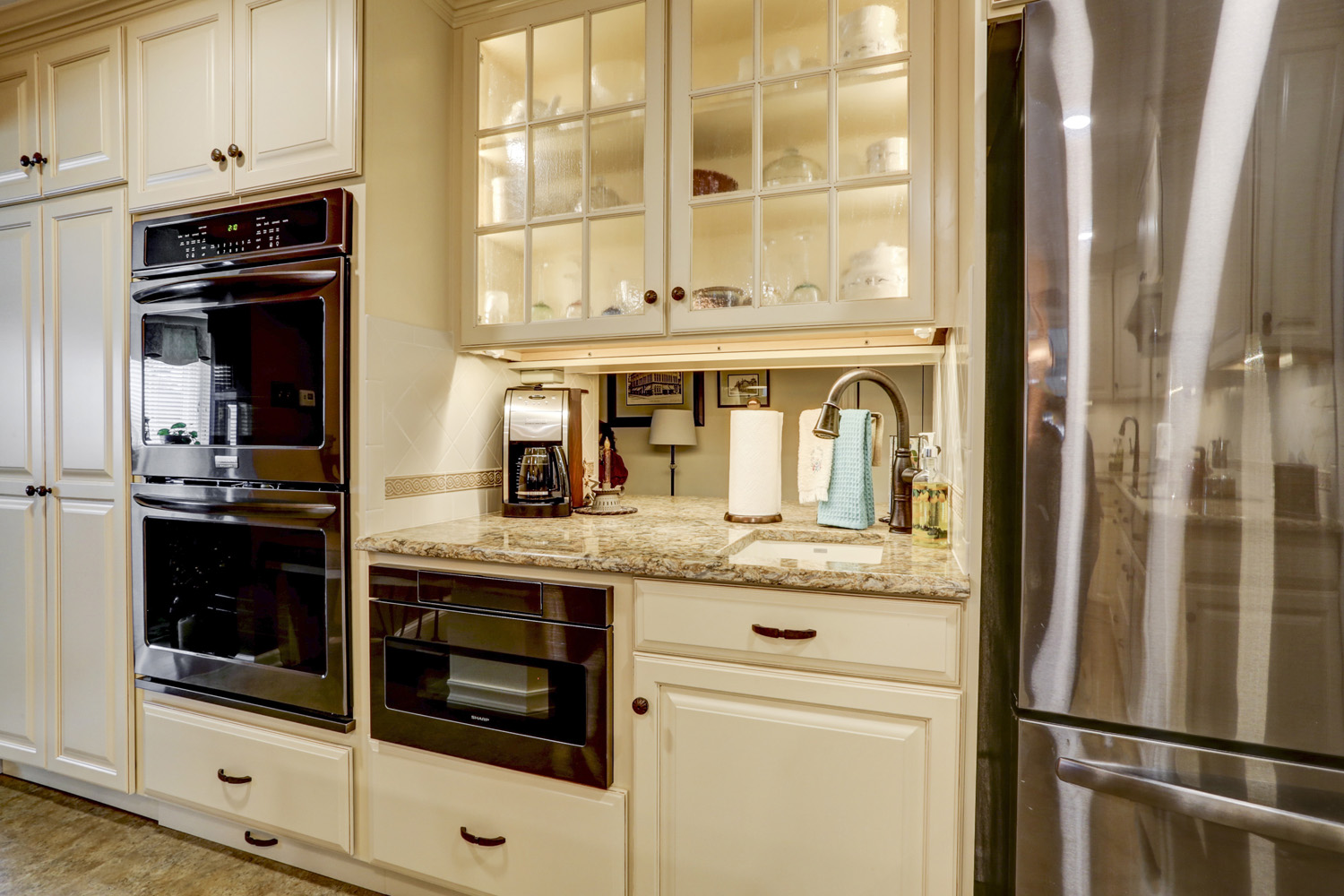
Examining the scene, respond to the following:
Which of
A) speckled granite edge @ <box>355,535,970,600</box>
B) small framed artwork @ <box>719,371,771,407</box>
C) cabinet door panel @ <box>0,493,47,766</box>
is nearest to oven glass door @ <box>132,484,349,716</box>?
speckled granite edge @ <box>355,535,970,600</box>

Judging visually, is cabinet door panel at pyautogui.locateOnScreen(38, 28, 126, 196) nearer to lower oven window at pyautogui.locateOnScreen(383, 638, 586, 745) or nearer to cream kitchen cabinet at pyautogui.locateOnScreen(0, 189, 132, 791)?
cream kitchen cabinet at pyautogui.locateOnScreen(0, 189, 132, 791)

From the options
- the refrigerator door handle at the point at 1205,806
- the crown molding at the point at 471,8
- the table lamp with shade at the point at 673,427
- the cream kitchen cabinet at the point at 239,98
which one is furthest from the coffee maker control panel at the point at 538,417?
the refrigerator door handle at the point at 1205,806

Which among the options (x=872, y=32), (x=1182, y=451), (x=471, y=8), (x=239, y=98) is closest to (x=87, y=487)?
(x=239, y=98)

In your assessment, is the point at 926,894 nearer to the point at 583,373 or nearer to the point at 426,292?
the point at 583,373

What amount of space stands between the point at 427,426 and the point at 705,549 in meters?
0.91

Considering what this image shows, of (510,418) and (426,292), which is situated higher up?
(426,292)

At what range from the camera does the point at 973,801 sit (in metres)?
1.12

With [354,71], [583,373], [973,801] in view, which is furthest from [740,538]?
[354,71]

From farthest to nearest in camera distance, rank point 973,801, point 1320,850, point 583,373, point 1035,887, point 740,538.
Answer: point 583,373
point 740,538
point 973,801
point 1035,887
point 1320,850

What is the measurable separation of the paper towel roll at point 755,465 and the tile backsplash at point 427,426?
554mm

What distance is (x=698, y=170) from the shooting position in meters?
1.64

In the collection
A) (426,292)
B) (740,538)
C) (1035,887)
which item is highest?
(426,292)

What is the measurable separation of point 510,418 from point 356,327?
18.9 inches

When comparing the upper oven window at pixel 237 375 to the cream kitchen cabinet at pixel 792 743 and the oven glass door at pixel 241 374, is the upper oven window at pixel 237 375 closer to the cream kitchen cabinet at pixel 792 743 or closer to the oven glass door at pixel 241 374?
the oven glass door at pixel 241 374
